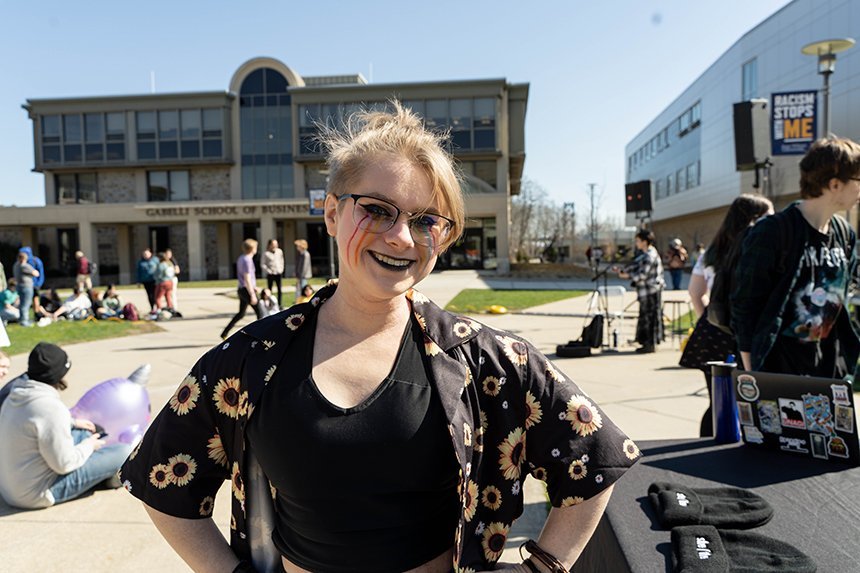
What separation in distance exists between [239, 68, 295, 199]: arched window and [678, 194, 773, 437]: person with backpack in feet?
123

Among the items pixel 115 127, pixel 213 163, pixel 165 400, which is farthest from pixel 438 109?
pixel 165 400

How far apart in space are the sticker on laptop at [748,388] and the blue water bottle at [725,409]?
53 mm

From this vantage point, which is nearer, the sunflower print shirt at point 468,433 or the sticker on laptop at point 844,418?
the sunflower print shirt at point 468,433

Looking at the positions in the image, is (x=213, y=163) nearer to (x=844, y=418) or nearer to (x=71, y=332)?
(x=71, y=332)

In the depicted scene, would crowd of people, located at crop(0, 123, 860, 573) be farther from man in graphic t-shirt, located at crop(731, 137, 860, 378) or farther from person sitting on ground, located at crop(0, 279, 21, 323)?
person sitting on ground, located at crop(0, 279, 21, 323)

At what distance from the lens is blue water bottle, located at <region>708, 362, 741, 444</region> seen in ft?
9.90

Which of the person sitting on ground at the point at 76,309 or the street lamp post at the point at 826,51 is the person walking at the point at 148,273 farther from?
the street lamp post at the point at 826,51

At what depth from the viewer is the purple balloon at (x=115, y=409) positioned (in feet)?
15.8

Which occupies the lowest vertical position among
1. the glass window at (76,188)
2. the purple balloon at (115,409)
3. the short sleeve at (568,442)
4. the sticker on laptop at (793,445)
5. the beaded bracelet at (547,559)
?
the purple balloon at (115,409)

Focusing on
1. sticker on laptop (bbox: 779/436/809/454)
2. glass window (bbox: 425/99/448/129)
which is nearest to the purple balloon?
sticker on laptop (bbox: 779/436/809/454)

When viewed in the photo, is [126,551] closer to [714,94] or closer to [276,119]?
[276,119]

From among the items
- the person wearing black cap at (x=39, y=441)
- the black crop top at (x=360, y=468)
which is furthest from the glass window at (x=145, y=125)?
the black crop top at (x=360, y=468)

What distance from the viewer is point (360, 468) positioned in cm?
137

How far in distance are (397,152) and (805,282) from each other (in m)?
2.67
